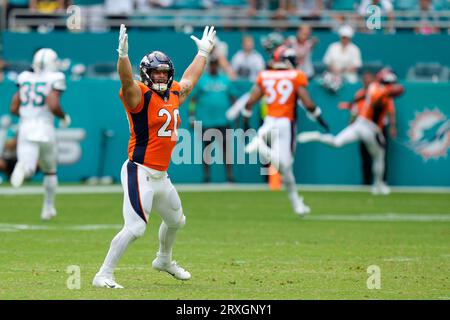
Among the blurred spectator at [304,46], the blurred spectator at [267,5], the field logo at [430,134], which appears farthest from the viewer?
the blurred spectator at [267,5]

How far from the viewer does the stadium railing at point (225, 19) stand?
22641mm

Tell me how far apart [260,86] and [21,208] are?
383 cm

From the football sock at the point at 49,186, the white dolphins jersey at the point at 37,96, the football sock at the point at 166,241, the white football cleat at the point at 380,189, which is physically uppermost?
the white dolphins jersey at the point at 37,96

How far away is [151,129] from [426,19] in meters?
14.3

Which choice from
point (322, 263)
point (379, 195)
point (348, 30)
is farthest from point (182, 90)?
point (348, 30)

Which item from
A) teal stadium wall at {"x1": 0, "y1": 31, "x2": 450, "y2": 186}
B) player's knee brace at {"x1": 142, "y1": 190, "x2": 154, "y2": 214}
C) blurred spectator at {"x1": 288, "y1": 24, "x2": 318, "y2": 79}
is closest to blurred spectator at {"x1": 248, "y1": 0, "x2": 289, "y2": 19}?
blurred spectator at {"x1": 288, "y1": 24, "x2": 318, "y2": 79}

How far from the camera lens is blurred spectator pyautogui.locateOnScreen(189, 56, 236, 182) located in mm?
21406

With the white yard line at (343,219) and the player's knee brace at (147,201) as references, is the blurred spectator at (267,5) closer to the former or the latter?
the white yard line at (343,219)

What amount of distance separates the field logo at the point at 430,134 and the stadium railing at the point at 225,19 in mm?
2023

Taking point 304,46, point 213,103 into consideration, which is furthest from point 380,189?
point 213,103

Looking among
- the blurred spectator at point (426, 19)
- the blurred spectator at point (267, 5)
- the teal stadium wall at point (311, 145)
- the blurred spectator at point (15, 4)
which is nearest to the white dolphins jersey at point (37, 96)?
the teal stadium wall at point (311, 145)

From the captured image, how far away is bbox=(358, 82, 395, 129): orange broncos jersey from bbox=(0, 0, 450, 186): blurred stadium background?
931 millimetres

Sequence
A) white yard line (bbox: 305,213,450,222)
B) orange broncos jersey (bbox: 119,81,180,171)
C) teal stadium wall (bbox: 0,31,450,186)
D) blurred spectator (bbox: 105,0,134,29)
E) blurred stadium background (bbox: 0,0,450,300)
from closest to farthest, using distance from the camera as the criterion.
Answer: orange broncos jersey (bbox: 119,81,180,171) → blurred stadium background (bbox: 0,0,450,300) → white yard line (bbox: 305,213,450,222) → teal stadium wall (bbox: 0,31,450,186) → blurred spectator (bbox: 105,0,134,29)

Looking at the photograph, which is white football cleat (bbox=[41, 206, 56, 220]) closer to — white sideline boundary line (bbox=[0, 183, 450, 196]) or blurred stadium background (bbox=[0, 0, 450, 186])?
white sideline boundary line (bbox=[0, 183, 450, 196])
